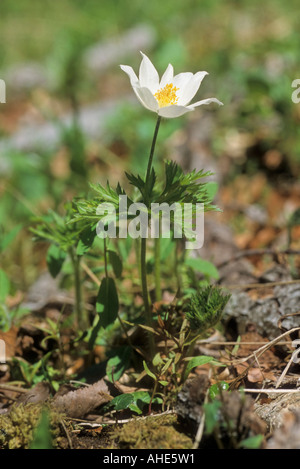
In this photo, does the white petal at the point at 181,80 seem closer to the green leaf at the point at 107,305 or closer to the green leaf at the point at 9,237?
the green leaf at the point at 107,305

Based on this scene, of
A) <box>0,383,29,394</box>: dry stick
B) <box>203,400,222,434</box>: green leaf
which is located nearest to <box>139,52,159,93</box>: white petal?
<box>203,400,222,434</box>: green leaf

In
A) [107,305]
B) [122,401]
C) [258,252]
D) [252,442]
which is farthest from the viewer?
[258,252]

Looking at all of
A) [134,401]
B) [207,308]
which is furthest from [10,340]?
[207,308]

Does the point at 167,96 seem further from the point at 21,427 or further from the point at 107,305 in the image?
the point at 21,427

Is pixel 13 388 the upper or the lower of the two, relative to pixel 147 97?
lower

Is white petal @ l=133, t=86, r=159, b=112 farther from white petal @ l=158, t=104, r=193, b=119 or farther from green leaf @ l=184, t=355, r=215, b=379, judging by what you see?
green leaf @ l=184, t=355, r=215, b=379

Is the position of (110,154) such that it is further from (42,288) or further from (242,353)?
(242,353)
